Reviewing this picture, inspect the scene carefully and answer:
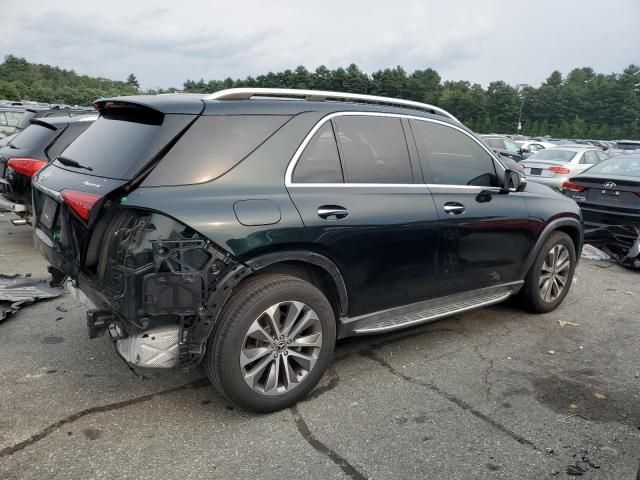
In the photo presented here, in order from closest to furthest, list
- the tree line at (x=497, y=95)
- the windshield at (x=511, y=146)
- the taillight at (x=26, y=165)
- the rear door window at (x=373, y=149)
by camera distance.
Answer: the rear door window at (x=373, y=149), the taillight at (x=26, y=165), the windshield at (x=511, y=146), the tree line at (x=497, y=95)

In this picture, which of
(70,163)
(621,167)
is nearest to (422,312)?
(70,163)

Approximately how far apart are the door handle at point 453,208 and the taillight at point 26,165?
500 cm

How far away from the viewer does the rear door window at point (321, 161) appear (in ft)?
10.7

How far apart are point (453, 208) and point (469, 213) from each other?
19 cm

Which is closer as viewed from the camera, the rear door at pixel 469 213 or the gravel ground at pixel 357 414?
the gravel ground at pixel 357 414

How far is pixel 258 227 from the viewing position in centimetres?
296

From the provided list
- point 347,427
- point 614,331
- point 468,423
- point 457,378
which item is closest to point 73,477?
point 347,427

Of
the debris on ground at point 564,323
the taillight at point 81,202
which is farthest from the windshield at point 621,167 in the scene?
the taillight at point 81,202

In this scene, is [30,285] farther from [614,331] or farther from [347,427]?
[614,331]

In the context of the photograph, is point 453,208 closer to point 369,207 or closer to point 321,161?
point 369,207

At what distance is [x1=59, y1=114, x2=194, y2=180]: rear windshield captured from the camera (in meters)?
2.90

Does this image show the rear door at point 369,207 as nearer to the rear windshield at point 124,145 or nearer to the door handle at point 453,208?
the door handle at point 453,208

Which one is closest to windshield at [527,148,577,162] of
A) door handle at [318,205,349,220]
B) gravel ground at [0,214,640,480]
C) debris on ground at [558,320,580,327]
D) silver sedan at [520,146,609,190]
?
silver sedan at [520,146,609,190]

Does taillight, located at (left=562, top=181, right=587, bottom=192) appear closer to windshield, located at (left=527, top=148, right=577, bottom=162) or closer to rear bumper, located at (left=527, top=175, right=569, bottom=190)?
rear bumper, located at (left=527, top=175, right=569, bottom=190)
